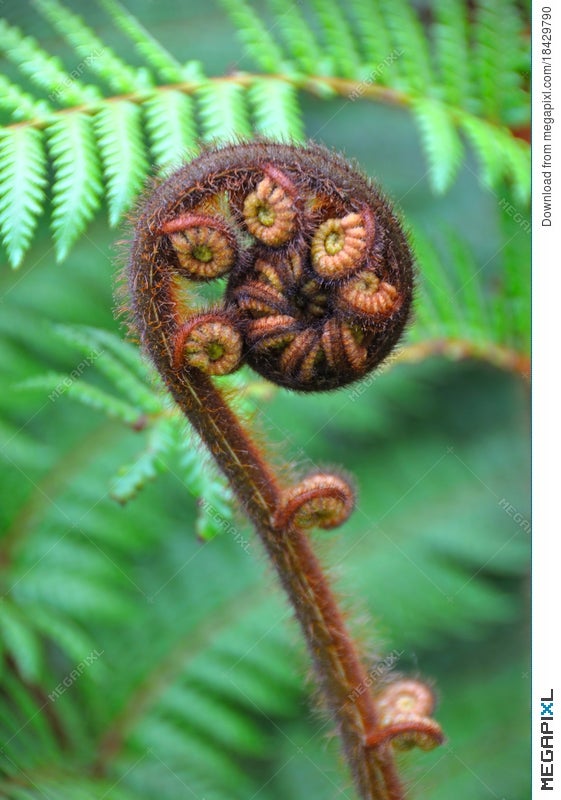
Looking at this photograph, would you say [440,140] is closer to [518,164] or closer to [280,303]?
[518,164]

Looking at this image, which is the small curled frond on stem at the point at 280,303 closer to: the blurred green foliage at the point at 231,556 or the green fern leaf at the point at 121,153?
the green fern leaf at the point at 121,153

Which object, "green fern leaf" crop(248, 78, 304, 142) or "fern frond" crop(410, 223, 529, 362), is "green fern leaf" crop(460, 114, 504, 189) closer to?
"fern frond" crop(410, 223, 529, 362)

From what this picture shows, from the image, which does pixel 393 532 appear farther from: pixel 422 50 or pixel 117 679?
pixel 422 50

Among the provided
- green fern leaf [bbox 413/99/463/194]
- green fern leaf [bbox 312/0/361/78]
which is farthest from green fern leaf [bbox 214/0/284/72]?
green fern leaf [bbox 413/99/463/194]

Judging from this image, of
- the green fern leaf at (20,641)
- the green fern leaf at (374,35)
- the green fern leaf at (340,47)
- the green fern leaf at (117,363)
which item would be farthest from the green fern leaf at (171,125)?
the green fern leaf at (20,641)
